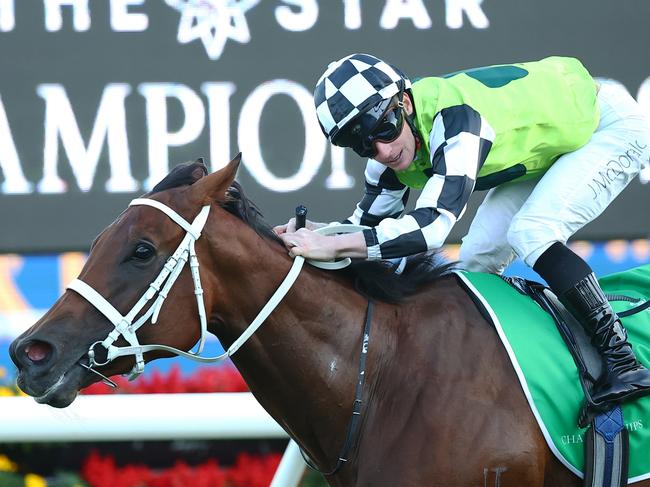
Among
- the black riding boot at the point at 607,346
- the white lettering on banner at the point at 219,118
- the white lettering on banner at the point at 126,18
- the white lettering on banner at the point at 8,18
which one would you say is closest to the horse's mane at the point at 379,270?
the black riding boot at the point at 607,346

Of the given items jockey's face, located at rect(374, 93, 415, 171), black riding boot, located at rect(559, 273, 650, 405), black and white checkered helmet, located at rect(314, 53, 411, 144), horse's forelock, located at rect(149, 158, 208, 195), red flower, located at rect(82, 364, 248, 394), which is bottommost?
red flower, located at rect(82, 364, 248, 394)

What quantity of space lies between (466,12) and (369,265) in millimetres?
2386

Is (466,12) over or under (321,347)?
over

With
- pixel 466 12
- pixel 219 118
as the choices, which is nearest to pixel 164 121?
pixel 219 118

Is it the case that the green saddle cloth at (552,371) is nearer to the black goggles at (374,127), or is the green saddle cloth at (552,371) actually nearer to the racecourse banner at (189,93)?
Answer: the black goggles at (374,127)

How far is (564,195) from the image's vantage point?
115 inches

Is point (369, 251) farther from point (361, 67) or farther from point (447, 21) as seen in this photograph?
point (447, 21)

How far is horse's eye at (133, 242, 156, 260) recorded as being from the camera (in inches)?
100.0

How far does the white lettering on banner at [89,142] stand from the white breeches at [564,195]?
2107 millimetres

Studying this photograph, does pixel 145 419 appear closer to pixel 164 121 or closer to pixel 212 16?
pixel 164 121

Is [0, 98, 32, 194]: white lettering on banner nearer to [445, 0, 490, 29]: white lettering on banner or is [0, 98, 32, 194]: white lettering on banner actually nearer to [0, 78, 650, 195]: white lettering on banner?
[0, 78, 650, 195]: white lettering on banner

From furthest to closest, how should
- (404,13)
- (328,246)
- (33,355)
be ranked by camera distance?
(404,13)
(328,246)
(33,355)

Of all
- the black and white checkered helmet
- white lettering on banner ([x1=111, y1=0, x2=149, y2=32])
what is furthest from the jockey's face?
white lettering on banner ([x1=111, y1=0, x2=149, y2=32])

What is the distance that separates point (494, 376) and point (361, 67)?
2.96 ft
